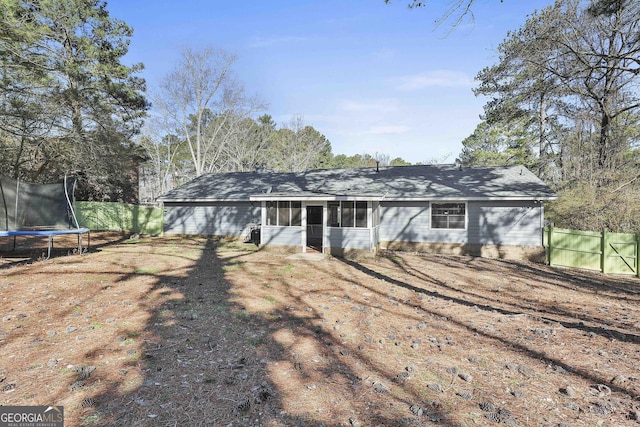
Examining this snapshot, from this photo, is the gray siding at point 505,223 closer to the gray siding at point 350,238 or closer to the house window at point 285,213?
the gray siding at point 350,238

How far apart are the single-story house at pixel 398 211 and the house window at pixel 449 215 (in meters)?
0.04

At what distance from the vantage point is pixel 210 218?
54.6 feet

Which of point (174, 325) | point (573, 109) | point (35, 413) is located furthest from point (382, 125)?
point (35, 413)

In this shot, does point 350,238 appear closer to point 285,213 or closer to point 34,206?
point 285,213

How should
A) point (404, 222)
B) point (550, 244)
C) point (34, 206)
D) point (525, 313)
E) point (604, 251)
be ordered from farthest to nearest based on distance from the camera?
point (404, 222) < point (550, 244) < point (604, 251) < point (34, 206) < point (525, 313)

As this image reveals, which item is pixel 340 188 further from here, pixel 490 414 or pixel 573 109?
pixel 573 109

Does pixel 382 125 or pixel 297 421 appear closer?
pixel 297 421

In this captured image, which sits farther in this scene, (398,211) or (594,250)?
(398,211)

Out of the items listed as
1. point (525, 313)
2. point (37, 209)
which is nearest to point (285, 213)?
point (37, 209)

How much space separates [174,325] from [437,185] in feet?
40.3

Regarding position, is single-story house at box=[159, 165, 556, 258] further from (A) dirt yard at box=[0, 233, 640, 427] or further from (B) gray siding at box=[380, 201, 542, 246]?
(A) dirt yard at box=[0, 233, 640, 427]

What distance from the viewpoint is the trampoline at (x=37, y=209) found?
8500 millimetres

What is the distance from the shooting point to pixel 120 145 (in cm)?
1463

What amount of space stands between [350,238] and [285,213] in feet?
9.28
